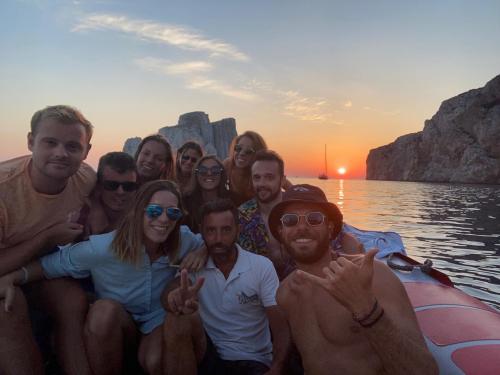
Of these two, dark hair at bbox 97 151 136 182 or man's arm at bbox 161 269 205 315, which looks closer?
man's arm at bbox 161 269 205 315

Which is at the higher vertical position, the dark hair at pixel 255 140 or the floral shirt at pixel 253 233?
the dark hair at pixel 255 140

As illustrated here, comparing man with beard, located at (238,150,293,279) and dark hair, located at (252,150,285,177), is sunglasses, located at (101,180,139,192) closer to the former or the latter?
man with beard, located at (238,150,293,279)

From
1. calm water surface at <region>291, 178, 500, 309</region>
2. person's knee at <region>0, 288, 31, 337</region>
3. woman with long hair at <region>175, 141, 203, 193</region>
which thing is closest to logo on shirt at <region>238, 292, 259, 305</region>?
person's knee at <region>0, 288, 31, 337</region>

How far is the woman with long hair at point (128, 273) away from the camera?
111 inches

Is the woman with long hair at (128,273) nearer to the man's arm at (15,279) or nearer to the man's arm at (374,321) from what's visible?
the man's arm at (15,279)

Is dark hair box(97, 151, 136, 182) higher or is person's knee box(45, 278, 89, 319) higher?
dark hair box(97, 151, 136, 182)

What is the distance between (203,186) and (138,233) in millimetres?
1939

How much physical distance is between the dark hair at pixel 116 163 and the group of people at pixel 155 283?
0.36 meters

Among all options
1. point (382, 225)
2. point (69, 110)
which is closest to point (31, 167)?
point (69, 110)

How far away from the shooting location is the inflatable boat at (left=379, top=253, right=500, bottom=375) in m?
2.50

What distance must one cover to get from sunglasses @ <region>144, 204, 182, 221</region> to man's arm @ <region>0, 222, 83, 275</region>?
64 centimetres

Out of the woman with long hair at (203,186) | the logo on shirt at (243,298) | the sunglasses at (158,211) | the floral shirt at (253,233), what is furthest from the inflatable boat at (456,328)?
the woman with long hair at (203,186)

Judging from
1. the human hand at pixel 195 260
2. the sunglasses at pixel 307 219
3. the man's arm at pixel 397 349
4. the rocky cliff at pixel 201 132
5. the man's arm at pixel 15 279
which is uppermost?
the rocky cliff at pixel 201 132

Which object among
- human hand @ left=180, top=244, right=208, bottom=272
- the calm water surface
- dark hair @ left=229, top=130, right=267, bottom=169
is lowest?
the calm water surface
